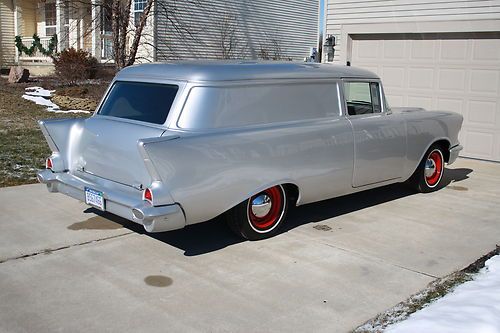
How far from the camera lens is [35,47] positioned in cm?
2419

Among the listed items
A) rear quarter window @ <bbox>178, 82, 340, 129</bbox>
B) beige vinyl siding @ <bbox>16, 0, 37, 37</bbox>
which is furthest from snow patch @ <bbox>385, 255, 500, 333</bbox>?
beige vinyl siding @ <bbox>16, 0, 37, 37</bbox>

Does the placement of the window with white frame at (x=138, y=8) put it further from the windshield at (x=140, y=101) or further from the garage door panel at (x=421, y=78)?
the windshield at (x=140, y=101)

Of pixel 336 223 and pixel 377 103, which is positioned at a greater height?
pixel 377 103

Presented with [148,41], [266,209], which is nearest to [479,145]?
[266,209]

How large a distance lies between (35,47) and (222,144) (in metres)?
21.6

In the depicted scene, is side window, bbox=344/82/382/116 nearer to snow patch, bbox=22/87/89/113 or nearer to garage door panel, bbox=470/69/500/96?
garage door panel, bbox=470/69/500/96

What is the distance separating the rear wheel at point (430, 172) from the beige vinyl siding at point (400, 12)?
3281mm

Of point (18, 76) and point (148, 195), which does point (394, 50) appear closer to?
point (148, 195)

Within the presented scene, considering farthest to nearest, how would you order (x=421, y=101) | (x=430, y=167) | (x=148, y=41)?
(x=148, y=41) < (x=421, y=101) < (x=430, y=167)

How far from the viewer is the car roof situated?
5.23m

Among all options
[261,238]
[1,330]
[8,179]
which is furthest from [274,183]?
[8,179]

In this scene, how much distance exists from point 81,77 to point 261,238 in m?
14.9

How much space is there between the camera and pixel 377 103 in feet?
22.3

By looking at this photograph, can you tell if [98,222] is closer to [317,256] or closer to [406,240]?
[317,256]
